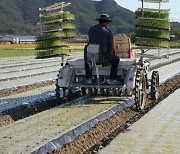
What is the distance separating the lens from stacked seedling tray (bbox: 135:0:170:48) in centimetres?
1034

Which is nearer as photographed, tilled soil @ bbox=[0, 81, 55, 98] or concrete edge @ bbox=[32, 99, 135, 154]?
concrete edge @ bbox=[32, 99, 135, 154]

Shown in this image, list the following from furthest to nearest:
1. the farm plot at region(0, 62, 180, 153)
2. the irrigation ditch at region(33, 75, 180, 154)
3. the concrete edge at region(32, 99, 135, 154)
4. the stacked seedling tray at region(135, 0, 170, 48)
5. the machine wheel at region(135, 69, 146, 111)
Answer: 1. the stacked seedling tray at region(135, 0, 170, 48)
2. the machine wheel at region(135, 69, 146, 111)
3. the irrigation ditch at region(33, 75, 180, 154)
4. the farm plot at region(0, 62, 180, 153)
5. the concrete edge at region(32, 99, 135, 154)

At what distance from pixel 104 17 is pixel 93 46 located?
67 cm

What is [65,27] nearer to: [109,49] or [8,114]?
[109,49]

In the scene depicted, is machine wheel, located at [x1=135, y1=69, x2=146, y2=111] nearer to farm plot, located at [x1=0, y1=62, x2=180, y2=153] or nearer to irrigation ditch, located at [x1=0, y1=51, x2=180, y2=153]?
irrigation ditch, located at [x1=0, y1=51, x2=180, y2=153]

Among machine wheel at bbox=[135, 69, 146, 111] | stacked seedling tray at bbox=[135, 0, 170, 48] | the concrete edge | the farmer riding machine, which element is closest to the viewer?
the concrete edge

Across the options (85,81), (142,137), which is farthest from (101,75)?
(142,137)

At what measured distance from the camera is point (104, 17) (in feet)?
30.1

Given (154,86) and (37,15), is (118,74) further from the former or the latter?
(37,15)

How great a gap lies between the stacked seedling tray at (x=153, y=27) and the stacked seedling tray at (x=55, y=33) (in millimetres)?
1918

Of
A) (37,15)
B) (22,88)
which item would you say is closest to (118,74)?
(22,88)

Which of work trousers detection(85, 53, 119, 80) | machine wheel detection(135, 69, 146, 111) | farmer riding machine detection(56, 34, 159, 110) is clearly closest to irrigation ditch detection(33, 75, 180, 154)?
machine wheel detection(135, 69, 146, 111)

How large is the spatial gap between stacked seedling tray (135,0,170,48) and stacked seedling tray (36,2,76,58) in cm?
192

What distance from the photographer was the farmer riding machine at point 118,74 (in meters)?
9.09
